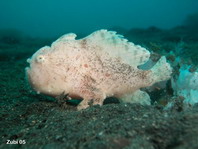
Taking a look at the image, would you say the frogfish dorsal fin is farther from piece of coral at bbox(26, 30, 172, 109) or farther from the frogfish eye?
the frogfish eye

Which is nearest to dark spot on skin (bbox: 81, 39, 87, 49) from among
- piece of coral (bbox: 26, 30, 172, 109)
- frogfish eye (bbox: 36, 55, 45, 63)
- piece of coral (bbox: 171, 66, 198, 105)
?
piece of coral (bbox: 26, 30, 172, 109)

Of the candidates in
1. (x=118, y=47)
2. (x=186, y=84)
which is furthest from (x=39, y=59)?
(x=186, y=84)

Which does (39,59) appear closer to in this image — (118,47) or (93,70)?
(93,70)

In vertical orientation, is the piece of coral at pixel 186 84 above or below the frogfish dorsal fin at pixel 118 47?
below

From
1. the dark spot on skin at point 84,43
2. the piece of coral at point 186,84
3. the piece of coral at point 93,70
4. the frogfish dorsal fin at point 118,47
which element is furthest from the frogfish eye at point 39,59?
the piece of coral at point 186,84

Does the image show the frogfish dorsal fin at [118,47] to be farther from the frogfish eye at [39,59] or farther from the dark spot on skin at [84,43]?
the frogfish eye at [39,59]

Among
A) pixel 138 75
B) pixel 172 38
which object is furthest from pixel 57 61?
pixel 172 38
